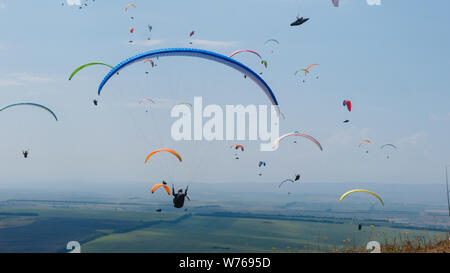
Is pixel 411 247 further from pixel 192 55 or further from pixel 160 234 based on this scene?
pixel 160 234

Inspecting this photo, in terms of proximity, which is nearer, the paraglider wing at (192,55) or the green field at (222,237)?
the paraglider wing at (192,55)

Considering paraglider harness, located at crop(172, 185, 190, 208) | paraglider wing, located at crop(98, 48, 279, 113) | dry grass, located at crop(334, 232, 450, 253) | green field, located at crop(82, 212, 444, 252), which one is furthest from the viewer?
green field, located at crop(82, 212, 444, 252)

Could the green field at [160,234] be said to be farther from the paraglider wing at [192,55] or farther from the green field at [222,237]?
the paraglider wing at [192,55]

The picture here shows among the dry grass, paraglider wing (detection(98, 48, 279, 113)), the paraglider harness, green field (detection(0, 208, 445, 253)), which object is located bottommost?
the dry grass

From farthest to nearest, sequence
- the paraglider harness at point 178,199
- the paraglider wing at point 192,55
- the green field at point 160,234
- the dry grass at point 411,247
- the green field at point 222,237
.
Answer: the green field at point 160,234, the green field at point 222,237, the paraglider harness at point 178,199, the paraglider wing at point 192,55, the dry grass at point 411,247

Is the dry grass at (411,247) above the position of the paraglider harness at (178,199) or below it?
below

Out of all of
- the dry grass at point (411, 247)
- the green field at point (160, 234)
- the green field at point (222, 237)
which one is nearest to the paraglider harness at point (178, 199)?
the dry grass at point (411, 247)

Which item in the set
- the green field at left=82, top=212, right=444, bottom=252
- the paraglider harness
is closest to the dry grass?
the paraglider harness

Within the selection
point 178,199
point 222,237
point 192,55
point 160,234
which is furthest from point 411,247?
point 222,237

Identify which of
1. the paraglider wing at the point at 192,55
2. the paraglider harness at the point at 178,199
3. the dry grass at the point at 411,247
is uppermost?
the paraglider wing at the point at 192,55

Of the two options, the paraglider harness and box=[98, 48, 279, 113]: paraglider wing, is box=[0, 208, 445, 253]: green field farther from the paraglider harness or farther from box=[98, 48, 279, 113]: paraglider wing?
box=[98, 48, 279, 113]: paraglider wing
